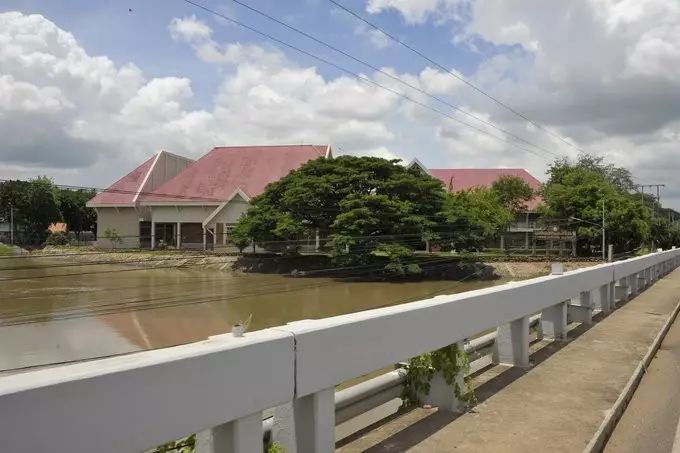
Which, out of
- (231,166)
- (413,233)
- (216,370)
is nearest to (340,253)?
(413,233)

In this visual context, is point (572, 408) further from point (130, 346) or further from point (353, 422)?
point (130, 346)

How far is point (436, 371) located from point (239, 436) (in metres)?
2.58

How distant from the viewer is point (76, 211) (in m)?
64.0

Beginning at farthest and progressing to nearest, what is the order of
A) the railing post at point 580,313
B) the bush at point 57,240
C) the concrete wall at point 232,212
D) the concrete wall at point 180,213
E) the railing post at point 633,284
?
the concrete wall at point 180,213 < the concrete wall at point 232,212 < the bush at point 57,240 < the railing post at point 633,284 < the railing post at point 580,313

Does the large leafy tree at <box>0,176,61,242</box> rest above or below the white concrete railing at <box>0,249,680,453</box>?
above

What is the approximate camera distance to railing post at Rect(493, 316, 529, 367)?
689 cm

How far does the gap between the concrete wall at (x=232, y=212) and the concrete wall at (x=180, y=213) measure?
2020 mm

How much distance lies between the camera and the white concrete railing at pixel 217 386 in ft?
6.84

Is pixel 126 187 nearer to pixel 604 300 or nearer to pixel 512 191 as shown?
pixel 512 191

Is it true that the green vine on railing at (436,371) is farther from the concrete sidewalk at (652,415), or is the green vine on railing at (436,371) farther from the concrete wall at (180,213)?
the concrete wall at (180,213)

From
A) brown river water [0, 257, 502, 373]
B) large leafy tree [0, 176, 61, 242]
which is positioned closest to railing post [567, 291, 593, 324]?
brown river water [0, 257, 502, 373]

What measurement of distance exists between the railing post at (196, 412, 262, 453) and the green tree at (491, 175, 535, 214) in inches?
2128

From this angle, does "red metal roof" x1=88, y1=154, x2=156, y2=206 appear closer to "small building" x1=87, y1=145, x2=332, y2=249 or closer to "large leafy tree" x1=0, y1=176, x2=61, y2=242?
"small building" x1=87, y1=145, x2=332, y2=249

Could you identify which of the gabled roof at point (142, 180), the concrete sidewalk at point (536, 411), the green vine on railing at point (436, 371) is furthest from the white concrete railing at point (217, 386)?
the gabled roof at point (142, 180)
